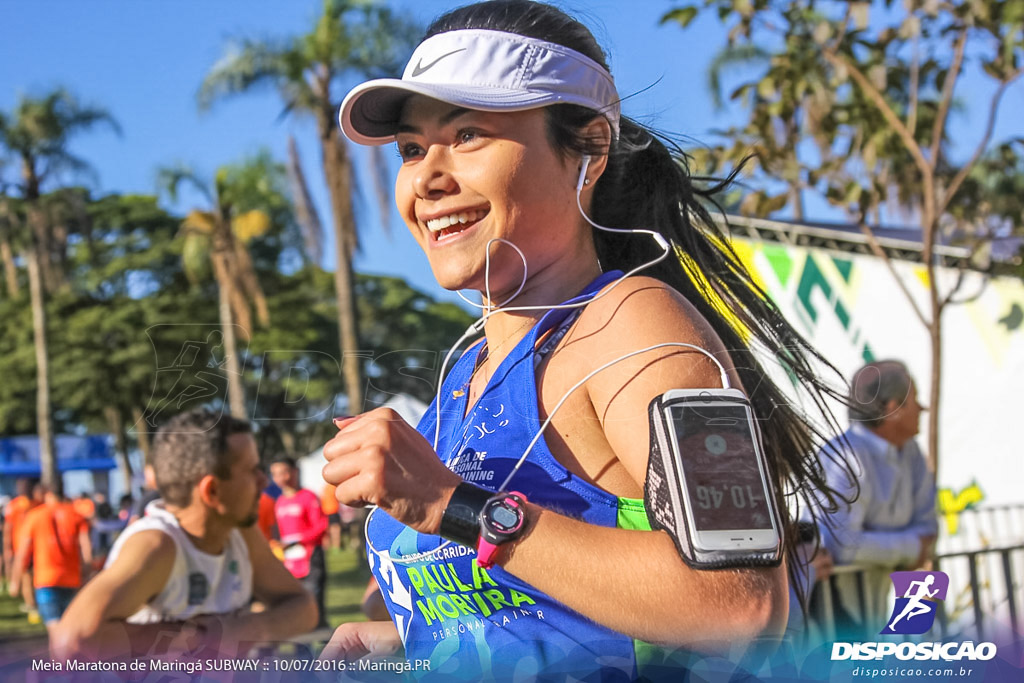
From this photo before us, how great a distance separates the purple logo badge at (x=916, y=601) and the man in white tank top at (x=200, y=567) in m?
1.56

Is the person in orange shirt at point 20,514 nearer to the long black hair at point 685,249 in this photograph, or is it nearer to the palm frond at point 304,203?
the palm frond at point 304,203

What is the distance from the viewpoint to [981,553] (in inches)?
208

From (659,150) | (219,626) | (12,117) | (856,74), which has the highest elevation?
(12,117)

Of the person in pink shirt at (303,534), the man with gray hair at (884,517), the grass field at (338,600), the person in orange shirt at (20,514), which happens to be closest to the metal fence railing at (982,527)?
the man with gray hair at (884,517)

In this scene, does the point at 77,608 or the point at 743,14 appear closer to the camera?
the point at 77,608

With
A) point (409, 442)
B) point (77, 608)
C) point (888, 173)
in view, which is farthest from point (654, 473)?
point (888, 173)

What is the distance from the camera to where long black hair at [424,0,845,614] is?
1368mm

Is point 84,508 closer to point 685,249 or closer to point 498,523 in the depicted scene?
point 685,249

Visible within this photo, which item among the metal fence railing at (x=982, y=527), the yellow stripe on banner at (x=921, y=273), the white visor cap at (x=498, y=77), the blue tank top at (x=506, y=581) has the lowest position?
the metal fence railing at (x=982, y=527)

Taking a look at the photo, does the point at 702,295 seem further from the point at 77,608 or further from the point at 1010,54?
the point at 1010,54

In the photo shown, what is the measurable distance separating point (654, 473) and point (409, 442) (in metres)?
0.27

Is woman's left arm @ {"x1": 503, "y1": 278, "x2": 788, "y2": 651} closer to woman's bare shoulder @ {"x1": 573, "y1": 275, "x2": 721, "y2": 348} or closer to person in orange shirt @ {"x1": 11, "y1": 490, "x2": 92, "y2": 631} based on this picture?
woman's bare shoulder @ {"x1": 573, "y1": 275, "x2": 721, "y2": 348}

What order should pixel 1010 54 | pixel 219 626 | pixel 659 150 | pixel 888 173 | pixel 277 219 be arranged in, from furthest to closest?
pixel 277 219 → pixel 888 173 → pixel 1010 54 → pixel 219 626 → pixel 659 150

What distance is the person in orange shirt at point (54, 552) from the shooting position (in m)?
8.05
